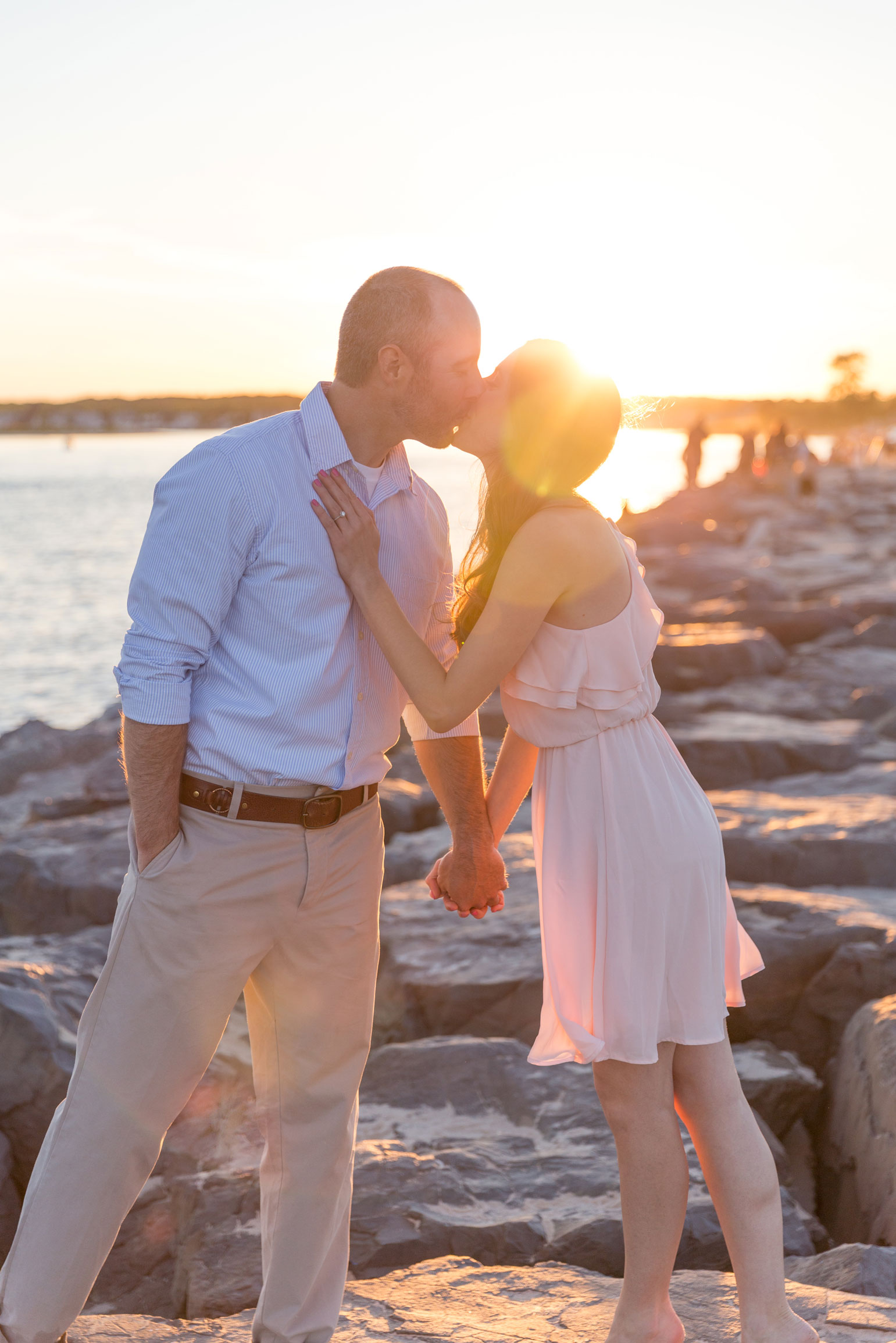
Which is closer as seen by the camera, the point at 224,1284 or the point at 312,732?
the point at 312,732

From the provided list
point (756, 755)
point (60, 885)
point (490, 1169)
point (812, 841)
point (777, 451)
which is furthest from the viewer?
point (777, 451)

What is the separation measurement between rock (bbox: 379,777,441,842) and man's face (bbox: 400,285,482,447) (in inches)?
148

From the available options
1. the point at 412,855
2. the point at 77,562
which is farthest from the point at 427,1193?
the point at 77,562

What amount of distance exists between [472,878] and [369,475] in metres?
0.90

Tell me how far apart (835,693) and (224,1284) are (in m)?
7.38

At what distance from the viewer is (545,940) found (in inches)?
98.3

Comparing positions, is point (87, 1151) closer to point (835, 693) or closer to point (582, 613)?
point (582, 613)

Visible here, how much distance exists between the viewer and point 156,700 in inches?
86.9

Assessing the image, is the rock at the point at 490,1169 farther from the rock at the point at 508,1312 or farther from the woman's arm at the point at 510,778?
the woman's arm at the point at 510,778

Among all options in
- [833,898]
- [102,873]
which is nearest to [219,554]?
[833,898]

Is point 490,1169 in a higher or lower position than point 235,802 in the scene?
lower

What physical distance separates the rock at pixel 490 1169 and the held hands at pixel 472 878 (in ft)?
3.02

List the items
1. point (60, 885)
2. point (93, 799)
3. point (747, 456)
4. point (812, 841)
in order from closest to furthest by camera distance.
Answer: point (812, 841)
point (60, 885)
point (93, 799)
point (747, 456)

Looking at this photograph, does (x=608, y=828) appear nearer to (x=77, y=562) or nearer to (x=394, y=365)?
(x=394, y=365)
